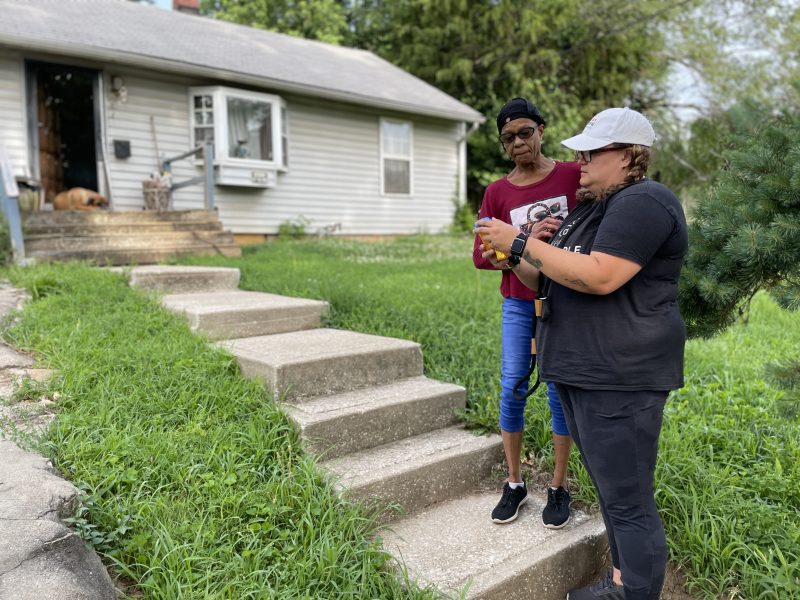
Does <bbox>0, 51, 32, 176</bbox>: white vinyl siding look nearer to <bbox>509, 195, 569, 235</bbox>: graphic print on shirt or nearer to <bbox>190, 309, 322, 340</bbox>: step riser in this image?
<bbox>190, 309, 322, 340</bbox>: step riser

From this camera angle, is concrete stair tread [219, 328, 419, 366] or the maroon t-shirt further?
concrete stair tread [219, 328, 419, 366]

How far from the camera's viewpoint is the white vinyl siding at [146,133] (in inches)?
357

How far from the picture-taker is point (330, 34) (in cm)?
2167

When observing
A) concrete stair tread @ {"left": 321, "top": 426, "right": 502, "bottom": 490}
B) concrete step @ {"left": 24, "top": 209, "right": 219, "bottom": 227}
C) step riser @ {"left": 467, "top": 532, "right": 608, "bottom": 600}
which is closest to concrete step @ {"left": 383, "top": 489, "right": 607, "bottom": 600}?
step riser @ {"left": 467, "top": 532, "right": 608, "bottom": 600}

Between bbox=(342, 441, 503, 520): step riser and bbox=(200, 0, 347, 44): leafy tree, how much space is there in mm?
20163

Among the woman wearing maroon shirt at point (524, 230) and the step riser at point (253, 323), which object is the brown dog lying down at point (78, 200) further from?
the woman wearing maroon shirt at point (524, 230)

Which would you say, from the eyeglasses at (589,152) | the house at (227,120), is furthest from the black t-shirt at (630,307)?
the house at (227,120)

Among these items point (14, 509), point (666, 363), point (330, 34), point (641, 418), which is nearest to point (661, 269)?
point (666, 363)

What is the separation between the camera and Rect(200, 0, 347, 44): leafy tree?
71.5 ft

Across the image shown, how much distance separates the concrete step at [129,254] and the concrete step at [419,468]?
431cm

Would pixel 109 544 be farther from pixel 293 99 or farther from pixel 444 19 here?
pixel 444 19

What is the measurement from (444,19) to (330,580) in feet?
58.7

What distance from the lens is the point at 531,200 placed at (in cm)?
237

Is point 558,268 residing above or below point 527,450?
above
